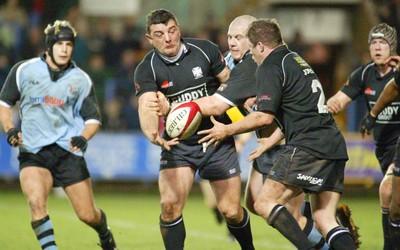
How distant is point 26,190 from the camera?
311 inches

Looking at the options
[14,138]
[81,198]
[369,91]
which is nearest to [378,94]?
[369,91]

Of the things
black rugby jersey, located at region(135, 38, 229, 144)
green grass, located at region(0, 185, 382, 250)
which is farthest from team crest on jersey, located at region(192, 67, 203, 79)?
green grass, located at region(0, 185, 382, 250)

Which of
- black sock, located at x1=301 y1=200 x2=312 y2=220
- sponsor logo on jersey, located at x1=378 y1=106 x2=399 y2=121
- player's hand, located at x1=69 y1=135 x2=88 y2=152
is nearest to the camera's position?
black sock, located at x1=301 y1=200 x2=312 y2=220

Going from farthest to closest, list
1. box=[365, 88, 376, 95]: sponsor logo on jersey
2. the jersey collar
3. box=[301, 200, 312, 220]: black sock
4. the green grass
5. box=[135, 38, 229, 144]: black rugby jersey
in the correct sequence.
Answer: the green grass < box=[365, 88, 376, 95]: sponsor logo on jersey < box=[301, 200, 312, 220]: black sock < the jersey collar < box=[135, 38, 229, 144]: black rugby jersey

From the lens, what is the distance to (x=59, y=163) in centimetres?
828

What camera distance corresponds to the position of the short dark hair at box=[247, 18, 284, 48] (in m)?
6.92

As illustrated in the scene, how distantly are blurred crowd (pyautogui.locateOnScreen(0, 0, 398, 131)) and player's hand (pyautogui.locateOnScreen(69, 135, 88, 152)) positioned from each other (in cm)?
743

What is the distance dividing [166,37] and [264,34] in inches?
39.2

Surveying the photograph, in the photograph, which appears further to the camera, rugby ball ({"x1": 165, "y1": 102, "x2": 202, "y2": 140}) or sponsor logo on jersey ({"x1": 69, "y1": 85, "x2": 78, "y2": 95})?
sponsor logo on jersey ({"x1": 69, "y1": 85, "x2": 78, "y2": 95})

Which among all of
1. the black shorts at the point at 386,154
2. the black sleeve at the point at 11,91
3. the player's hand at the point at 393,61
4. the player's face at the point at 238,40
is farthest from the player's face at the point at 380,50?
the black sleeve at the point at 11,91

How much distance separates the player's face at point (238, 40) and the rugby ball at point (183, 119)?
1005mm

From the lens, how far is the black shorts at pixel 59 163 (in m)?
8.20

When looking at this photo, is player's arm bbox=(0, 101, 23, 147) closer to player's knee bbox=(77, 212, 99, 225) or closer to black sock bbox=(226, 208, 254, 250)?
player's knee bbox=(77, 212, 99, 225)

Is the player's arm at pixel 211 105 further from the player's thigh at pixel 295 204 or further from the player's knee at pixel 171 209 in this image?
the player's thigh at pixel 295 204
